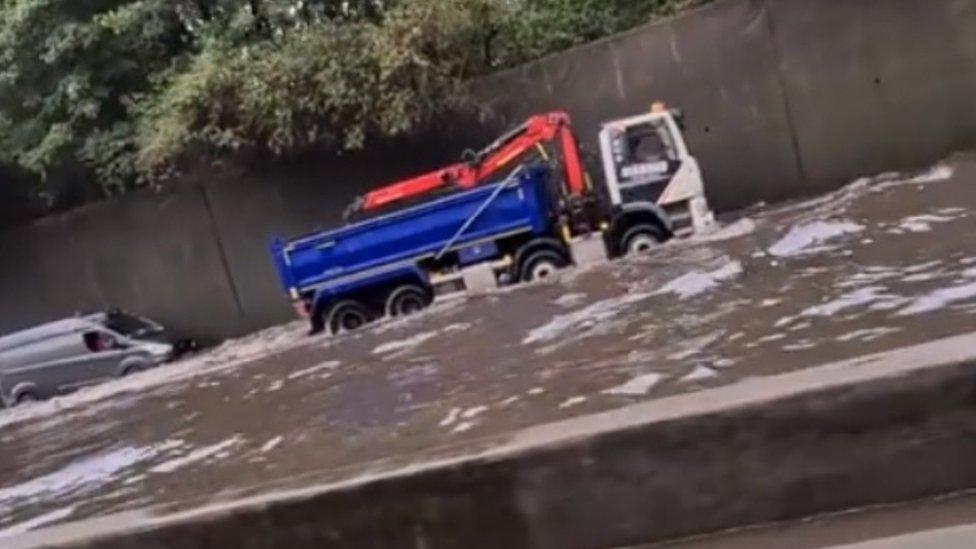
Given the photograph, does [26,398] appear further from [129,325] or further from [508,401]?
[508,401]

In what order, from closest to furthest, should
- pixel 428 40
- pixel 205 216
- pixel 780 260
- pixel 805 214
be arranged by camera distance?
pixel 780 260, pixel 805 214, pixel 428 40, pixel 205 216

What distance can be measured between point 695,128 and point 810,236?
251 inches

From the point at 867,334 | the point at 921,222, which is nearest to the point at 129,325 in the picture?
the point at 921,222

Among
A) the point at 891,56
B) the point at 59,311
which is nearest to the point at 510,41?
the point at 891,56

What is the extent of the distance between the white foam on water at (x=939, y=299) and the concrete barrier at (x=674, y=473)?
3945 mm

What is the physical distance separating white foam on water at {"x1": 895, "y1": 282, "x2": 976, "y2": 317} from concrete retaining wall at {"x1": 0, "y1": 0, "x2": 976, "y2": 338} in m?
10.3

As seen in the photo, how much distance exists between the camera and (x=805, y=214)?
619 inches

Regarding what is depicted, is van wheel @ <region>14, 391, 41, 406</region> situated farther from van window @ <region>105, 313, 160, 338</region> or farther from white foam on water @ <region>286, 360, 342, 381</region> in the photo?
white foam on water @ <region>286, 360, 342, 381</region>

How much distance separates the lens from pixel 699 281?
11.8m

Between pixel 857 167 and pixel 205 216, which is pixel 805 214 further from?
pixel 205 216

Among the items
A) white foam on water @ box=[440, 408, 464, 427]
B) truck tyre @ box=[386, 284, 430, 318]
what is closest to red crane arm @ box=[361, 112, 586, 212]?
truck tyre @ box=[386, 284, 430, 318]

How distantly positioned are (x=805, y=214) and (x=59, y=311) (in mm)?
13834

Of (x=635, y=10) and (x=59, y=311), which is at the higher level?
(x=635, y=10)

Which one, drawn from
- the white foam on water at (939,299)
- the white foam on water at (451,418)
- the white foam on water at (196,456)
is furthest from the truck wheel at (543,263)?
the white foam on water at (939,299)
